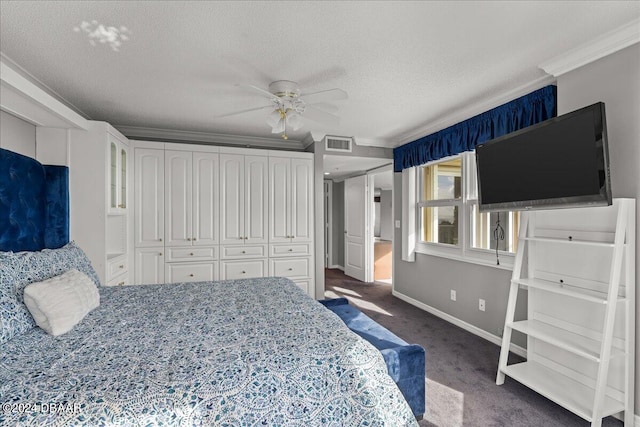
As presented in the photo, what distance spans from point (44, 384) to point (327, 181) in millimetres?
6618

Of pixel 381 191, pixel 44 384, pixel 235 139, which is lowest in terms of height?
pixel 44 384

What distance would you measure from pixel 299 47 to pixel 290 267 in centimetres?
295

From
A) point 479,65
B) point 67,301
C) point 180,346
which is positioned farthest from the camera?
point 479,65

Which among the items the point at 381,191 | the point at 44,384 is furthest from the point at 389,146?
the point at 44,384

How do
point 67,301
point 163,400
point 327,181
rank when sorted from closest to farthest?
point 163,400, point 67,301, point 327,181

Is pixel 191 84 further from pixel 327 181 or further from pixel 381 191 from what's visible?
pixel 381 191

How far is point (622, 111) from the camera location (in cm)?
205

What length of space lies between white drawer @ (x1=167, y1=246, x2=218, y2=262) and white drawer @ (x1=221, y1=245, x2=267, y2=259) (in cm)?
14

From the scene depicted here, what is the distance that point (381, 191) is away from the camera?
8188 millimetres

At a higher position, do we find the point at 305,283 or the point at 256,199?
the point at 256,199

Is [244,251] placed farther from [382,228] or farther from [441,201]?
[382,228]

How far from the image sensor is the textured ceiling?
1.79m

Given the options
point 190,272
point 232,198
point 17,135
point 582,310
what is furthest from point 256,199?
point 582,310

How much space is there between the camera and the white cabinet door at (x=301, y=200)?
14.7 ft
